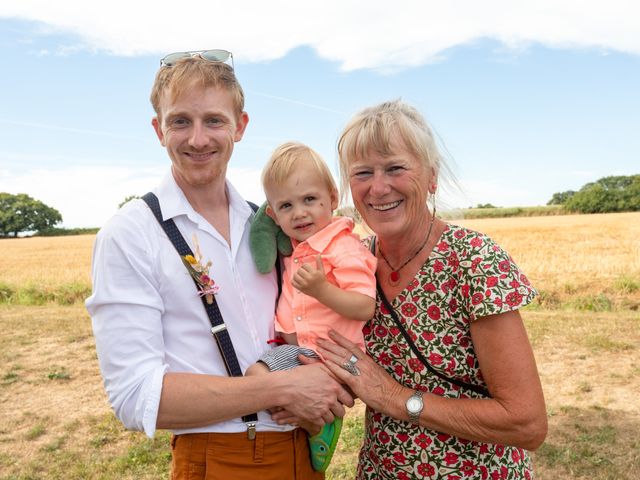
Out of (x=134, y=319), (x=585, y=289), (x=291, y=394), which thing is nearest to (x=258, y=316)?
(x=291, y=394)

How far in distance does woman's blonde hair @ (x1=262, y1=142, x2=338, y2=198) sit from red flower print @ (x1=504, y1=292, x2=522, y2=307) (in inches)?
41.3

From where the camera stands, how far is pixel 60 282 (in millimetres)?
19047

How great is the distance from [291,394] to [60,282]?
61.6ft

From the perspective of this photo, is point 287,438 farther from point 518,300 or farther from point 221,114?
point 221,114

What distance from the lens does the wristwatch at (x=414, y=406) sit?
245 centimetres

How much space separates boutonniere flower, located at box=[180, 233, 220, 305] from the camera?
2.43m

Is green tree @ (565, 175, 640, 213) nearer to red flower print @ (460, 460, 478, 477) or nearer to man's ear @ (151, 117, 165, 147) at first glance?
red flower print @ (460, 460, 478, 477)

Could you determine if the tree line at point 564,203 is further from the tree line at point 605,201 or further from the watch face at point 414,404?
the watch face at point 414,404

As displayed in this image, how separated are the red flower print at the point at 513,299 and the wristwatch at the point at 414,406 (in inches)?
22.8

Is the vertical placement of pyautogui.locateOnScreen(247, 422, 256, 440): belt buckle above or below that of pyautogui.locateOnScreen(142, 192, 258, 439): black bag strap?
below

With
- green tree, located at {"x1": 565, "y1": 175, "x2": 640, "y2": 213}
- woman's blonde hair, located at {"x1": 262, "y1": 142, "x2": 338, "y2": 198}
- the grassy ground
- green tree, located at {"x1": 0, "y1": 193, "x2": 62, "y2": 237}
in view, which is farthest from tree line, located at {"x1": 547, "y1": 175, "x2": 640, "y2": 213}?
green tree, located at {"x1": 0, "y1": 193, "x2": 62, "y2": 237}

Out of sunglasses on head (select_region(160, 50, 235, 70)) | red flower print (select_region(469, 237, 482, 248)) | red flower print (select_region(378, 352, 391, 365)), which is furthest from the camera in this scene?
sunglasses on head (select_region(160, 50, 235, 70))

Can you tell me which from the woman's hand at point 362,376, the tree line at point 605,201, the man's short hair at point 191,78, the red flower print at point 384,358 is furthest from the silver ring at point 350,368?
the tree line at point 605,201

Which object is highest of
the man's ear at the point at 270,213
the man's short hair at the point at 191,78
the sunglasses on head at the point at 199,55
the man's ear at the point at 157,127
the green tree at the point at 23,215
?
the sunglasses on head at the point at 199,55
